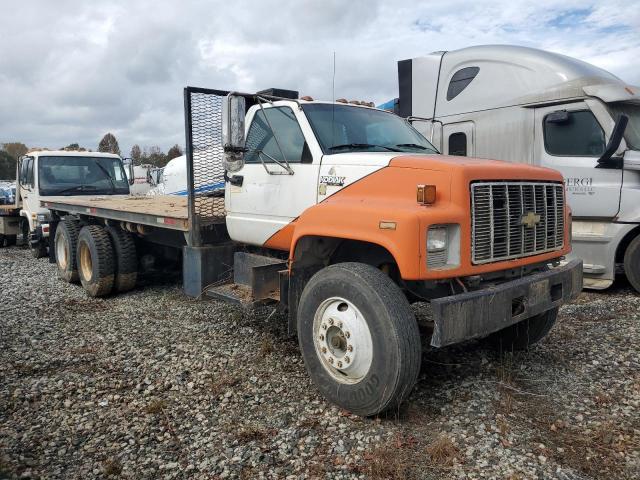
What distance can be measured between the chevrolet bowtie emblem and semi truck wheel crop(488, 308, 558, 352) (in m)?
1.14

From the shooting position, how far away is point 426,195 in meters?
3.49

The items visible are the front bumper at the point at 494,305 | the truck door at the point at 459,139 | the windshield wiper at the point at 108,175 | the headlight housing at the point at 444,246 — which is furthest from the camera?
the windshield wiper at the point at 108,175

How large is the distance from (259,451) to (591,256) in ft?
18.8

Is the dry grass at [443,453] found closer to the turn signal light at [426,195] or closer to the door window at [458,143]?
the turn signal light at [426,195]

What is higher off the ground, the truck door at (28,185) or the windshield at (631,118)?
the windshield at (631,118)

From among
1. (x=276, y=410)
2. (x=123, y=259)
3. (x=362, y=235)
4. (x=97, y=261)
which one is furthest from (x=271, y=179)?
(x=97, y=261)

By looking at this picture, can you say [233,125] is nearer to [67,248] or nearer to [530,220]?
[530,220]

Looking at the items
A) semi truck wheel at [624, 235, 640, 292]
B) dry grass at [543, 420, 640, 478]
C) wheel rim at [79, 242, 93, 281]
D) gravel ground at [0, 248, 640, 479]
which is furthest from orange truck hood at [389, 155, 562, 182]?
wheel rim at [79, 242, 93, 281]

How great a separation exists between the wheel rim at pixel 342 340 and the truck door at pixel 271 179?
102cm

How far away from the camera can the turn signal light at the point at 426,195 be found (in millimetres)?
3482

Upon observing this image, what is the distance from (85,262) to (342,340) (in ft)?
18.1

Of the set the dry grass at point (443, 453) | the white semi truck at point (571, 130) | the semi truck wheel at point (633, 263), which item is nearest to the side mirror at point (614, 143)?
the white semi truck at point (571, 130)

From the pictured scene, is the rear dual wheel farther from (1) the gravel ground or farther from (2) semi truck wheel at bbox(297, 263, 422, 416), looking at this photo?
(2) semi truck wheel at bbox(297, 263, 422, 416)

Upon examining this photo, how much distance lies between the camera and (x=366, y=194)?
3.94m
